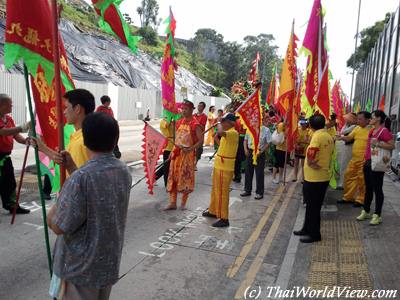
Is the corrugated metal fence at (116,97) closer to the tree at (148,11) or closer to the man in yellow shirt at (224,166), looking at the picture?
the man in yellow shirt at (224,166)

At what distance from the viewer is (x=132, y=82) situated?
119 feet

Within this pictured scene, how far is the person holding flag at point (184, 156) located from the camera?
6.89 metres

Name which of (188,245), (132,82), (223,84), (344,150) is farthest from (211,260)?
(223,84)

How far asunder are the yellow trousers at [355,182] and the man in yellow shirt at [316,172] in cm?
229

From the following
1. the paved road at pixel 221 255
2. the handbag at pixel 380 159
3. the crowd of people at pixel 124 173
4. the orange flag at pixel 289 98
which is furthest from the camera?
the orange flag at pixel 289 98

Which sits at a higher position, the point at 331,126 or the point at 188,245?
the point at 331,126

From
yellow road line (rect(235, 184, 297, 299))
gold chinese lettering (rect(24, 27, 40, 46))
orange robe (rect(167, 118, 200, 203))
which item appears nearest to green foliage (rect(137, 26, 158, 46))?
yellow road line (rect(235, 184, 297, 299))

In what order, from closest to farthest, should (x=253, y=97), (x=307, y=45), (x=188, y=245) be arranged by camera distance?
(x=188, y=245), (x=253, y=97), (x=307, y=45)

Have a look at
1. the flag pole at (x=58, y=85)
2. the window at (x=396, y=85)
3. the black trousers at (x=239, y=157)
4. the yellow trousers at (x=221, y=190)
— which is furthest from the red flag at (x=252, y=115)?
the window at (x=396, y=85)

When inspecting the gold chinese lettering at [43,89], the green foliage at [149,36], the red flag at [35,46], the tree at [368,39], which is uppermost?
the green foliage at [149,36]

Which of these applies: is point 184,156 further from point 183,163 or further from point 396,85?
point 396,85

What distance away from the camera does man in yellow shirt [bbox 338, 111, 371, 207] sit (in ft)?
24.5

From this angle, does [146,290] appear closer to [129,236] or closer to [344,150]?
[129,236]

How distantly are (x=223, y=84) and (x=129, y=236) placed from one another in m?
58.2
